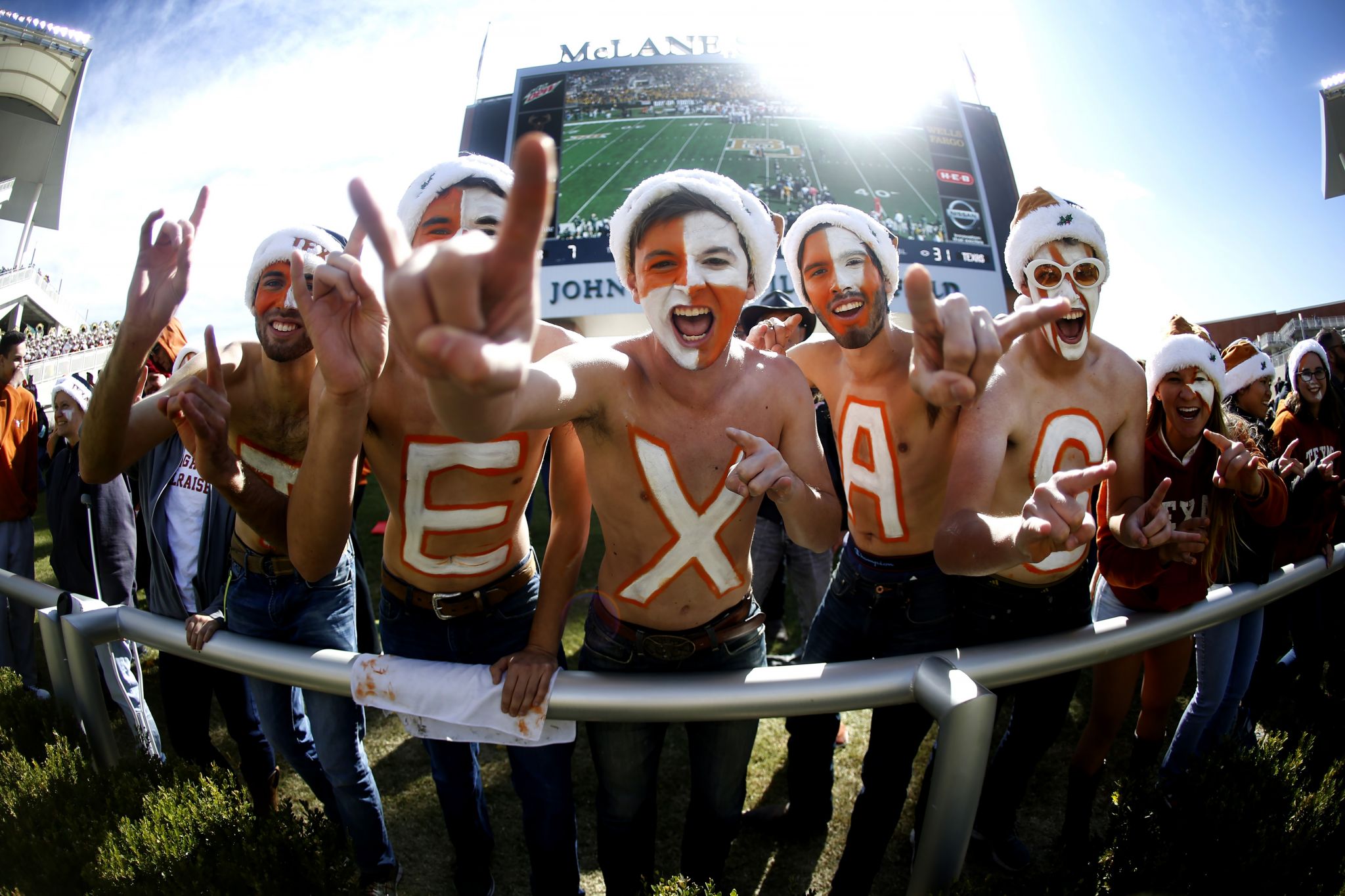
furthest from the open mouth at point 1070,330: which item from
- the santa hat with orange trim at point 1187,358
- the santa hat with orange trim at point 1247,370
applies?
the santa hat with orange trim at point 1247,370

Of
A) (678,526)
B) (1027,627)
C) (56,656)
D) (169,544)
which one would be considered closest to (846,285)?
(678,526)

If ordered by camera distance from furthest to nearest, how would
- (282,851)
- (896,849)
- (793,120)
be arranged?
(793,120) < (896,849) < (282,851)

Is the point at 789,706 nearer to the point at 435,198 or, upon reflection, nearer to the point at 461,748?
the point at 461,748

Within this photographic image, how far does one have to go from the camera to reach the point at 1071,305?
8.41 ft

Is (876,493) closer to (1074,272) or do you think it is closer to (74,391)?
(1074,272)

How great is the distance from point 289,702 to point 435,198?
1.89m

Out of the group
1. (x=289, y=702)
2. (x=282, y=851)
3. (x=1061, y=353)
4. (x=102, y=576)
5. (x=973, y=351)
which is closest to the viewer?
(x=973, y=351)

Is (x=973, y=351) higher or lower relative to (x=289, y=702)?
higher

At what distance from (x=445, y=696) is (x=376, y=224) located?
121 centimetres

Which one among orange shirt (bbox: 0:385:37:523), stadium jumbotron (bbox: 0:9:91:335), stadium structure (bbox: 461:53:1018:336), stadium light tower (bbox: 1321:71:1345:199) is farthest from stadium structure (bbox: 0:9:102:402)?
stadium light tower (bbox: 1321:71:1345:199)

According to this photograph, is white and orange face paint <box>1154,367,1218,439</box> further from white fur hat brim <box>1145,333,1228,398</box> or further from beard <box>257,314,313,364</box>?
beard <box>257,314,313,364</box>

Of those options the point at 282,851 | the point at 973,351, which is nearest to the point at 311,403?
the point at 282,851

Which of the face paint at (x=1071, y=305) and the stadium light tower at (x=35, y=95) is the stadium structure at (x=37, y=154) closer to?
the stadium light tower at (x=35, y=95)

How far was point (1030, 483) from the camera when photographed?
261 cm
